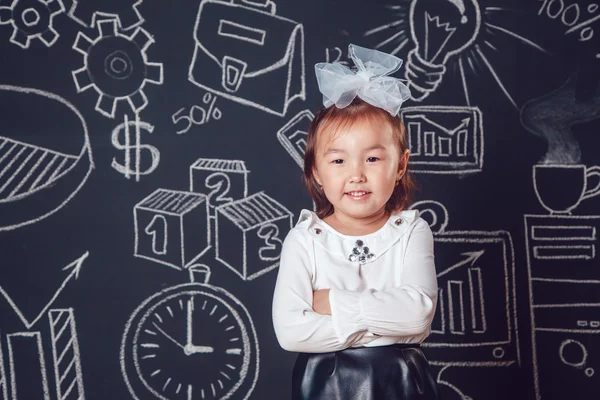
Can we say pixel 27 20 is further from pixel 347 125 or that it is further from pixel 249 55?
pixel 347 125

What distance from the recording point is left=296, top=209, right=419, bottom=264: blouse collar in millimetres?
1648

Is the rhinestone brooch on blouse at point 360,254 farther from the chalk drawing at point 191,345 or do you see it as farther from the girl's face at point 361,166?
the chalk drawing at point 191,345

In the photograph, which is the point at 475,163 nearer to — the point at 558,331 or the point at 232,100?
the point at 558,331

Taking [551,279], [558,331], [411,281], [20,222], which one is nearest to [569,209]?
[551,279]

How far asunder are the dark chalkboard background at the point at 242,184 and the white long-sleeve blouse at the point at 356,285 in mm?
859

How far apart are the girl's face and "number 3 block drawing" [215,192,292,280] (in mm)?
848

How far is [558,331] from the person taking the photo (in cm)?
260

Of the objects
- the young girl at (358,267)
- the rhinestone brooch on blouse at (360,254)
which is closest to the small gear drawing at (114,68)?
the young girl at (358,267)

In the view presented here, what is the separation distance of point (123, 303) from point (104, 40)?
92 cm

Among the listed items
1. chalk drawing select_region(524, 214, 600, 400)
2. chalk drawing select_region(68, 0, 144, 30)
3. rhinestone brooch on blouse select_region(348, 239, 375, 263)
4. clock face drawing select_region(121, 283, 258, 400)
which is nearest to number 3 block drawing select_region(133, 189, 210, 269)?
clock face drawing select_region(121, 283, 258, 400)

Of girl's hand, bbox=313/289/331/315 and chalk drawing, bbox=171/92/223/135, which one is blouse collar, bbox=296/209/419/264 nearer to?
girl's hand, bbox=313/289/331/315

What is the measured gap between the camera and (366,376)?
1.56 metres

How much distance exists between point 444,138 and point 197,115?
2.90ft

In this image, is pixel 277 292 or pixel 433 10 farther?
pixel 433 10
